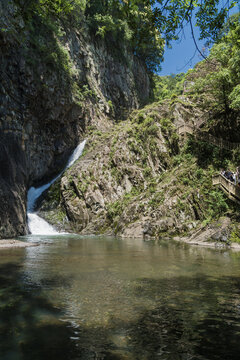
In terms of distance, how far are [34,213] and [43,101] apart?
12810mm

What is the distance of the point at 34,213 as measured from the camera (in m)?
30.8

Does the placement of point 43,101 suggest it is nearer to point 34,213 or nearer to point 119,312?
point 34,213

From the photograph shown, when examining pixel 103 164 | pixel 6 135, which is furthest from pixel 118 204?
pixel 6 135

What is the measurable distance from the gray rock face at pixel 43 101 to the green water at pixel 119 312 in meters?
8.26

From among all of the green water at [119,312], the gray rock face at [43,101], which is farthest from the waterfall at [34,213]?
the green water at [119,312]

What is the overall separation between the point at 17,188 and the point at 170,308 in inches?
816

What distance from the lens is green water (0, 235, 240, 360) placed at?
3.60 metres

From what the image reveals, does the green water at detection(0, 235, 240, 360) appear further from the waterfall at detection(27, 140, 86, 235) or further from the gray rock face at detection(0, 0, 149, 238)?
the waterfall at detection(27, 140, 86, 235)

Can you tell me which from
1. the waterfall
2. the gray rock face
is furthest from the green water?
the waterfall

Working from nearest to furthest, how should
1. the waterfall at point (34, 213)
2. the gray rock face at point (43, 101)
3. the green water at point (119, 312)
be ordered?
the green water at point (119, 312) → the gray rock face at point (43, 101) → the waterfall at point (34, 213)

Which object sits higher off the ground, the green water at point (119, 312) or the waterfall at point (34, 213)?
the waterfall at point (34, 213)

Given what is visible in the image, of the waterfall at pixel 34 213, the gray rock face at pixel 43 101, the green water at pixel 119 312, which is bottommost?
the green water at pixel 119 312

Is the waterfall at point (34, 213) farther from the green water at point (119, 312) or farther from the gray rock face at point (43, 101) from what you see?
the green water at point (119, 312)

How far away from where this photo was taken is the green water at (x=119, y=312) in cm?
360
